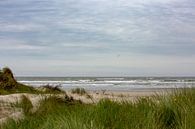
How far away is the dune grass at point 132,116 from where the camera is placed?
6148 mm

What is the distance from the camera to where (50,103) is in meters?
9.82

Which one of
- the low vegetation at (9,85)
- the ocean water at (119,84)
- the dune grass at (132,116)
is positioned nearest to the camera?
the dune grass at (132,116)

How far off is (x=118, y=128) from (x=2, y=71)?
12.9 m

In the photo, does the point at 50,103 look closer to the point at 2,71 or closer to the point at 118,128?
the point at 118,128

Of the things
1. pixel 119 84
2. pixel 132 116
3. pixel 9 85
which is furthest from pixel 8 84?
pixel 119 84

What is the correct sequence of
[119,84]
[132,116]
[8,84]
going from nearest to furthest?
[132,116], [8,84], [119,84]

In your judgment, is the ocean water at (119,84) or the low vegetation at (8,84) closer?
the low vegetation at (8,84)

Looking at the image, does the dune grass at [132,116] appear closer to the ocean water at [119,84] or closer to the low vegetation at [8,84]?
the low vegetation at [8,84]

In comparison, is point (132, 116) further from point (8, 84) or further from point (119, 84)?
point (119, 84)

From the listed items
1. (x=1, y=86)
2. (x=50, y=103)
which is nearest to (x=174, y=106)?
(x=50, y=103)

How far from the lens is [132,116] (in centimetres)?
654

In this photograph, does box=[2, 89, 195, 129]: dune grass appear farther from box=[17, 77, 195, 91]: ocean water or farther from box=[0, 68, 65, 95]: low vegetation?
box=[17, 77, 195, 91]: ocean water

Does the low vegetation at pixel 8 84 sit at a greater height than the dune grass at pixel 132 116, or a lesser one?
greater

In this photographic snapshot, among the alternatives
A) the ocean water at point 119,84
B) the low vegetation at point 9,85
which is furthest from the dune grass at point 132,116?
the ocean water at point 119,84
